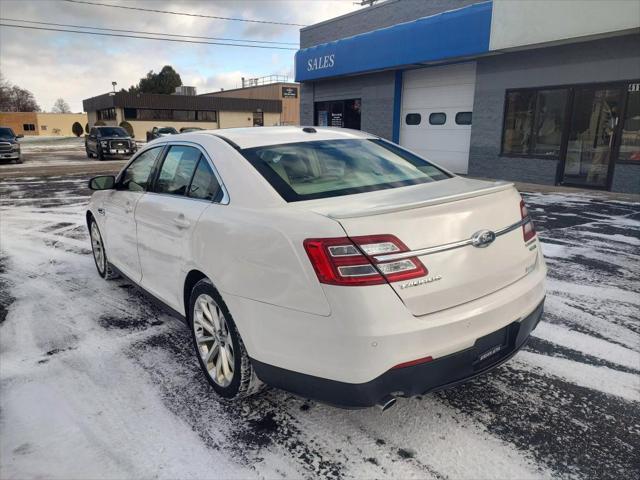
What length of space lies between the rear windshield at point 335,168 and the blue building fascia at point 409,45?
36.4ft

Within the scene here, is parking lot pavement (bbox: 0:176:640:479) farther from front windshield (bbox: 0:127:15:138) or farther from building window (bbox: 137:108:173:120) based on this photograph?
building window (bbox: 137:108:173:120)

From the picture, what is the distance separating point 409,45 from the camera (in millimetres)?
14953

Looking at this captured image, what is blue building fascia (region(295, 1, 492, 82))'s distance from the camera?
13031 millimetres

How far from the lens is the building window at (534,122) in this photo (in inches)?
496

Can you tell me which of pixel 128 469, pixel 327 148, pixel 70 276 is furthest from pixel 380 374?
pixel 70 276

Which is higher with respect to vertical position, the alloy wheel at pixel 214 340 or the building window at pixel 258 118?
the building window at pixel 258 118

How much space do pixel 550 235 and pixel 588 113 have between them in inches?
255

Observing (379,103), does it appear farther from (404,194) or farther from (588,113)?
(404,194)

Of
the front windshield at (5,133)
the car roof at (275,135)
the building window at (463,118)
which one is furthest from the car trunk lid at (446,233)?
the front windshield at (5,133)

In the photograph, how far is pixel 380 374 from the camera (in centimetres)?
219

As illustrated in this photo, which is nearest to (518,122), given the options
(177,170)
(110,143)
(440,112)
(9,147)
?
(440,112)

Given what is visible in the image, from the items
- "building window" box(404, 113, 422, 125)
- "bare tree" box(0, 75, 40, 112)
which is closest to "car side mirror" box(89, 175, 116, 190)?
"building window" box(404, 113, 422, 125)

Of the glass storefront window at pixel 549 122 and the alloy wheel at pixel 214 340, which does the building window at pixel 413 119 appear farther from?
the alloy wheel at pixel 214 340

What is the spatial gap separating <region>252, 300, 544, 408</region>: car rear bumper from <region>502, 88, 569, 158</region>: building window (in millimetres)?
11750
